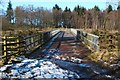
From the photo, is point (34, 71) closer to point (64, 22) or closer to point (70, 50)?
point (70, 50)

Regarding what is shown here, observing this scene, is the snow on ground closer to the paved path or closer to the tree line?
the paved path

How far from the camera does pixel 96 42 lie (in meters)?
17.3

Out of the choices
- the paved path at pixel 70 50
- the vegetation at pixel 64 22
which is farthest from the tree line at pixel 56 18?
the paved path at pixel 70 50


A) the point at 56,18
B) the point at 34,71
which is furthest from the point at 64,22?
the point at 34,71

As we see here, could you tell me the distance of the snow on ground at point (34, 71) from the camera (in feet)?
31.2

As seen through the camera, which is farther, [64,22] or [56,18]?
[64,22]

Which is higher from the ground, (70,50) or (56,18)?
(56,18)

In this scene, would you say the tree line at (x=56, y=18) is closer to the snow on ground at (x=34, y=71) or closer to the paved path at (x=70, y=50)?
the paved path at (x=70, y=50)

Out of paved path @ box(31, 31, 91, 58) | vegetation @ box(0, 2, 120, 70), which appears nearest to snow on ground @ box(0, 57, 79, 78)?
vegetation @ box(0, 2, 120, 70)

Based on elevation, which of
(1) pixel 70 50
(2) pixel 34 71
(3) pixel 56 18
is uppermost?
(3) pixel 56 18

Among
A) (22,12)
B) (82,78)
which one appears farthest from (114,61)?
(22,12)

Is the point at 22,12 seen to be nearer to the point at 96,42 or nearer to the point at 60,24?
the point at 60,24

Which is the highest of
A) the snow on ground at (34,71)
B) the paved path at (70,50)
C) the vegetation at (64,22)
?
the vegetation at (64,22)

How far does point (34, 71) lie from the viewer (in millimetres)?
10227
